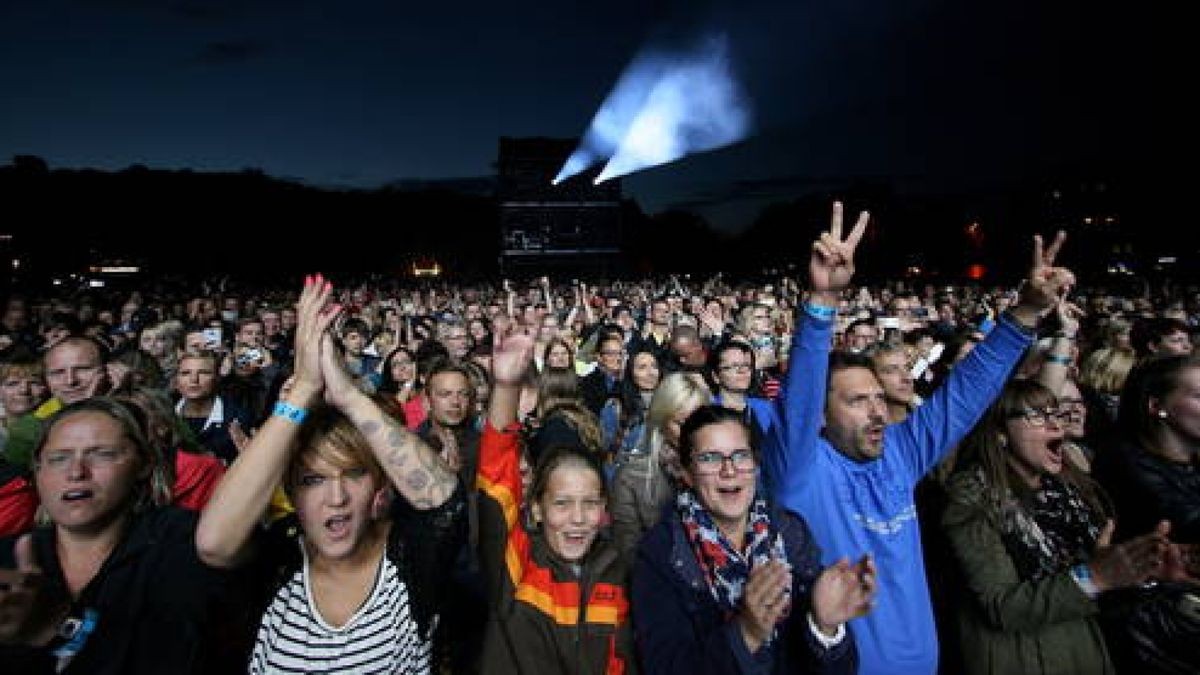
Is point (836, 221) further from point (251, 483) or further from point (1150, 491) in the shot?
point (251, 483)

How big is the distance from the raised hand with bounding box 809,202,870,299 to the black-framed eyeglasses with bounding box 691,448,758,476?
805 millimetres

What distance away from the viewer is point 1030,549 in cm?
272

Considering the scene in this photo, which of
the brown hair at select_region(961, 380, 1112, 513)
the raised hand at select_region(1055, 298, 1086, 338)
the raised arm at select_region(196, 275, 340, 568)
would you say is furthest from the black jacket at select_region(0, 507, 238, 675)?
the raised hand at select_region(1055, 298, 1086, 338)

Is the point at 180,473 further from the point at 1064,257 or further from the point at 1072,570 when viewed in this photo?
the point at 1064,257

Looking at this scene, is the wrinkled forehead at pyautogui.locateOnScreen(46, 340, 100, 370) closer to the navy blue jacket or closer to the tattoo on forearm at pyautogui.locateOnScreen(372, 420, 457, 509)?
the tattoo on forearm at pyautogui.locateOnScreen(372, 420, 457, 509)

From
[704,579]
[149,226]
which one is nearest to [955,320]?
[704,579]

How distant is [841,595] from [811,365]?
3.27 feet

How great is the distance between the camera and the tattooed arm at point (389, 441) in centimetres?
232

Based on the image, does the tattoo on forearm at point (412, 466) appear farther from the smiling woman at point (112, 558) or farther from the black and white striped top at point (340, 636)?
the smiling woman at point (112, 558)

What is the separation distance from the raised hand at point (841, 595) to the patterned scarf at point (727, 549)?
30cm

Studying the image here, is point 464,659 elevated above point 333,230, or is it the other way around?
point 333,230

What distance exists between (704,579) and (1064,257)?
61.6 meters

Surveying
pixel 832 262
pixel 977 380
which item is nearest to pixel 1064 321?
pixel 977 380

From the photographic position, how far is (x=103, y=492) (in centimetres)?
227
